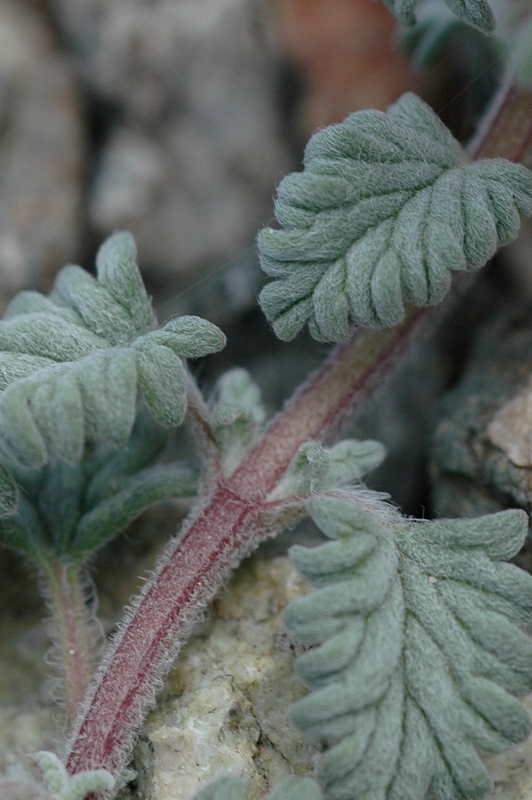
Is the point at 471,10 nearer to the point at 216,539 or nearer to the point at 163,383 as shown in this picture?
the point at 163,383

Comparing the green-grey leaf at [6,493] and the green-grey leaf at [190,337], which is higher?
the green-grey leaf at [190,337]

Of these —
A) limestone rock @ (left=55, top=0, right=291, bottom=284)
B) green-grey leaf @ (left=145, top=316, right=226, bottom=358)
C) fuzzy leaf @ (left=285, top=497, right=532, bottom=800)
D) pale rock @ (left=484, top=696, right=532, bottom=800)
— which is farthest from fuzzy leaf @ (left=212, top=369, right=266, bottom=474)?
limestone rock @ (left=55, top=0, right=291, bottom=284)

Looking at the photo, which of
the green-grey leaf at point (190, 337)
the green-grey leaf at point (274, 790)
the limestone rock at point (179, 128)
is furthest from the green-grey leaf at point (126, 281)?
the limestone rock at point (179, 128)

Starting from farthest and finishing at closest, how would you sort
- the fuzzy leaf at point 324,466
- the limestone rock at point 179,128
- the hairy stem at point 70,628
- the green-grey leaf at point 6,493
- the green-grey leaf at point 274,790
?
the limestone rock at point 179,128 → the hairy stem at point 70,628 → the fuzzy leaf at point 324,466 → the green-grey leaf at point 6,493 → the green-grey leaf at point 274,790

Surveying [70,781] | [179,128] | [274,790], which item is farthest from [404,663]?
[179,128]

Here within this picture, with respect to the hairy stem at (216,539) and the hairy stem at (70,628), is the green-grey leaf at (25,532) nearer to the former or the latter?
the hairy stem at (70,628)

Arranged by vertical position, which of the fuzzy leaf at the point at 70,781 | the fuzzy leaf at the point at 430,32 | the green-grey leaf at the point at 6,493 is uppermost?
the fuzzy leaf at the point at 430,32

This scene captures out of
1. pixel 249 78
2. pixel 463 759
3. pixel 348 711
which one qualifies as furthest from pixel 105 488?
pixel 249 78

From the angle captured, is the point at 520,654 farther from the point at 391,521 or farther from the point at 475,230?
the point at 475,230
